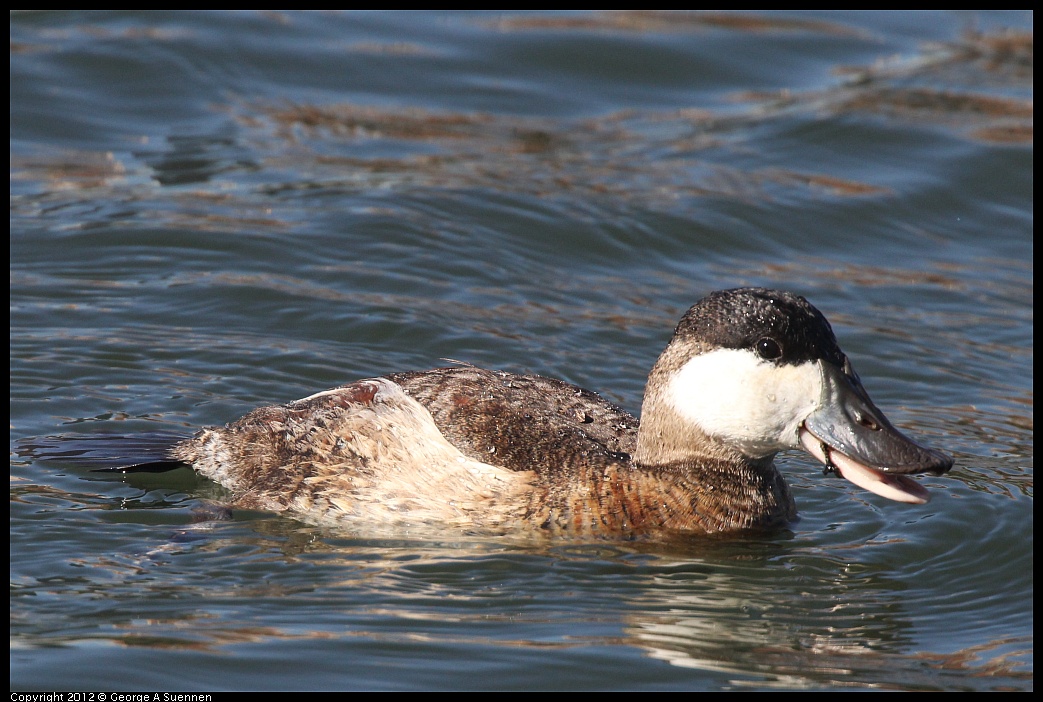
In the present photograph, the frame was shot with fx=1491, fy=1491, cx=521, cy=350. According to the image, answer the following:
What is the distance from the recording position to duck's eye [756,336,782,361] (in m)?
5.73

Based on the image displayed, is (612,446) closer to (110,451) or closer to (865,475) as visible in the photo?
(865,475)

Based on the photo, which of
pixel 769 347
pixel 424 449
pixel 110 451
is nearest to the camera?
pixel 769 347

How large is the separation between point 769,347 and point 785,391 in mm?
190

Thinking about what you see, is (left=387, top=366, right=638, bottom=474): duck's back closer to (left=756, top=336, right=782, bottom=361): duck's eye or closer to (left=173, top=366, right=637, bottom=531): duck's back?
(left=173, top=366, right=637, bottom=531): duck's back

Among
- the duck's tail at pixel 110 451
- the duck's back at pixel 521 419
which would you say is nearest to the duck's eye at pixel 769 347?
the duck's back at pixel 521 419

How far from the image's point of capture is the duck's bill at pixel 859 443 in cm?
573

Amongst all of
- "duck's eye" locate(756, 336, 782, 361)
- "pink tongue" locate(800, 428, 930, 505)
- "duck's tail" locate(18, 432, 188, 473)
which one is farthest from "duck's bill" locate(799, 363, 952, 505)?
"duck's tail" locate(18, 432, 188, 473)

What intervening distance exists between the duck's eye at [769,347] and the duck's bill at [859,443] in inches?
8.9

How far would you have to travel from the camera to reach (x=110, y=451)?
21.9 feet

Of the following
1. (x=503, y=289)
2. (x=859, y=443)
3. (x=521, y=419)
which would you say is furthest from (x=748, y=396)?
(x=503, y=289)

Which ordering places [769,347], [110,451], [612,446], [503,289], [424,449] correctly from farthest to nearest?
[503,289] < [110,451] < [612,446] < [424,449] < [769,347]

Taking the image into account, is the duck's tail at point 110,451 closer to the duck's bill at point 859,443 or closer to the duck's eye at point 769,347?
the duck's eye at point 769,347

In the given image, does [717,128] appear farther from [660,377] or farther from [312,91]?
[660,377]

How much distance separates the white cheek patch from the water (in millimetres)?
490
